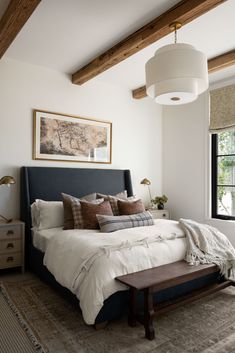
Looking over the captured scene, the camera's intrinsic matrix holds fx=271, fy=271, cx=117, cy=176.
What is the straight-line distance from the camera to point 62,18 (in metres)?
2.81

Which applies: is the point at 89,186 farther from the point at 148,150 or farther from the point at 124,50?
the point at 124,50

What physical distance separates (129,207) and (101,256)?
143 cm

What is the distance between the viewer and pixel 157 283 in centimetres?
219

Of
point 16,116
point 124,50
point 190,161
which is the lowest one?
point 190,161

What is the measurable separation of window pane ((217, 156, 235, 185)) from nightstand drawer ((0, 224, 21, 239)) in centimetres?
326

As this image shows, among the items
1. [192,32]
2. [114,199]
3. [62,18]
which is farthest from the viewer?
[114,199]

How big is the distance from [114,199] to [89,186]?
0.66 metres

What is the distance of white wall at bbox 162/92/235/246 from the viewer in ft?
15.4

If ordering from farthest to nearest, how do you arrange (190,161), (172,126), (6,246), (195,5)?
(172,126)
(190,161)
(6,246)
(195,5)

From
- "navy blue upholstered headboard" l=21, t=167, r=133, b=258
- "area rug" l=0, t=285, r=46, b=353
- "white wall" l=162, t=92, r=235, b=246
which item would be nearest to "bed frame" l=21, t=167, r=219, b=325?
"navy blue upholstered headboard" l=21, t=167, r=133, b=258

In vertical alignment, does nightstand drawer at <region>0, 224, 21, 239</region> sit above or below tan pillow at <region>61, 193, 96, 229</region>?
below

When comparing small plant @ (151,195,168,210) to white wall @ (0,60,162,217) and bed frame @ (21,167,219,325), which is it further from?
bed frame @ (21,167,219,325)

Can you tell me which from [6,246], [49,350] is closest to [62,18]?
[6,246]

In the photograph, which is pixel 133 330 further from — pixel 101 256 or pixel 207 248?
pixel 207 248
